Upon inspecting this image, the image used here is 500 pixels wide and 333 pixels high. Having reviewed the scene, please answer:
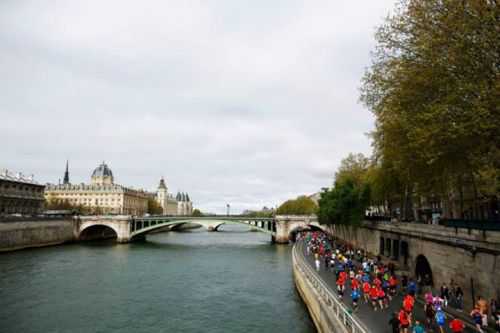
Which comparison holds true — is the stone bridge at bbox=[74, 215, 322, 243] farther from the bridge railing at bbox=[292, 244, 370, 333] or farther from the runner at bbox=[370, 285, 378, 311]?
the runner at bbox=[370, 285, 378, 311]

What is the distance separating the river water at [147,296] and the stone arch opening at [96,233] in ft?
104

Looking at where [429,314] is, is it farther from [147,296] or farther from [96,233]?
[96,233]

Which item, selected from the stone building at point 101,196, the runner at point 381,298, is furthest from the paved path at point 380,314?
the stone building at point 101,196

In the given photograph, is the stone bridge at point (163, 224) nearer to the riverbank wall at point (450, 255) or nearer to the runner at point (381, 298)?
the riverbank wall at point (450, 255)

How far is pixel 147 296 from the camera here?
28.8 metres

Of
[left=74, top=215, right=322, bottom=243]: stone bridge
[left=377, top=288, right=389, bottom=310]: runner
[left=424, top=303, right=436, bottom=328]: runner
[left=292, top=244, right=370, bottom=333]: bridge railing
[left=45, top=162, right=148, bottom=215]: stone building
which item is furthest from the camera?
[left=45, top=162, right=148, bottom=215]: stone building

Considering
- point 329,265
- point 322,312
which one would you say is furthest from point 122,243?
point 322,312

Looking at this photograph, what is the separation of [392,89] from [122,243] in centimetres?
6590

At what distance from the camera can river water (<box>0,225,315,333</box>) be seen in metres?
21.9

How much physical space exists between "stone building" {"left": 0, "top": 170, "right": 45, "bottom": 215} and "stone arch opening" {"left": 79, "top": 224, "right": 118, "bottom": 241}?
11.7 m

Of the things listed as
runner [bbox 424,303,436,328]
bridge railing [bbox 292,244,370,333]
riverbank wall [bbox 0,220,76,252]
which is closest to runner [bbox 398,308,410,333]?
bridge railing [bbox 292,244,370,333]

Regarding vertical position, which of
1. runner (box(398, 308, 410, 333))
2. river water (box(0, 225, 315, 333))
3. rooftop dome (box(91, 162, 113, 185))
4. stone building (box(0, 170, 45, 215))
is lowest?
river water (box(0, 225, 315, 333))

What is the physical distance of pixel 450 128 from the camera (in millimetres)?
15617

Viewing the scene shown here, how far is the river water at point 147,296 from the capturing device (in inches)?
861
